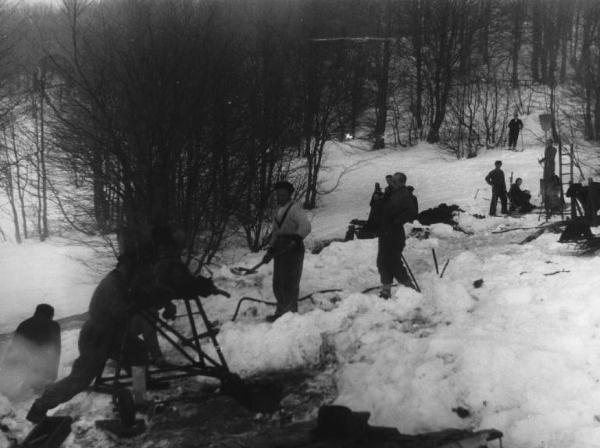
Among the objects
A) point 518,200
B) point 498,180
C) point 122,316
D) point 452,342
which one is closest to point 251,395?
point 122,316

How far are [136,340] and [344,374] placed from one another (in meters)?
1.93

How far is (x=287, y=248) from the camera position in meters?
7.34

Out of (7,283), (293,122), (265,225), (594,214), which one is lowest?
(7,283)

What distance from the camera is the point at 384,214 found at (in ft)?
27.1

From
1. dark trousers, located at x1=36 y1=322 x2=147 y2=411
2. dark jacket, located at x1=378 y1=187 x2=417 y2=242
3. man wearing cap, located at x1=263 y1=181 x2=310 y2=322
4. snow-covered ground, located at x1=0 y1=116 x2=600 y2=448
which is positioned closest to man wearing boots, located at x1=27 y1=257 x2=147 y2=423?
dark trousers, located at x1=36 y1=322 x2=147 y2=411

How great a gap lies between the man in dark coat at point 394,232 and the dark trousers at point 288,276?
1334mm

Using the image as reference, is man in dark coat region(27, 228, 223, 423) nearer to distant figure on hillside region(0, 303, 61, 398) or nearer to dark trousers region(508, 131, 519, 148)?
distant figure on hillside region(0, 303, 61, 398)

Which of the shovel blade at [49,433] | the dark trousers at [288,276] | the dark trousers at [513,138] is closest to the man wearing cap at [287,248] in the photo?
the dark trousers at [288,276]

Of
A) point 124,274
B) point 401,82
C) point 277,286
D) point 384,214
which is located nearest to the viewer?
point 124,274

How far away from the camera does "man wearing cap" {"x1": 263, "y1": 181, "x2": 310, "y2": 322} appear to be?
7.37 m

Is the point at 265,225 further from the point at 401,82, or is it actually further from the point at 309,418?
Result: the point at 401,82

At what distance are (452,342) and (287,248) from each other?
249 cm

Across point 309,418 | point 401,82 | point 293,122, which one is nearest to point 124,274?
point 309,418

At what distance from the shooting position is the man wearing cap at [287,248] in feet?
24.2
